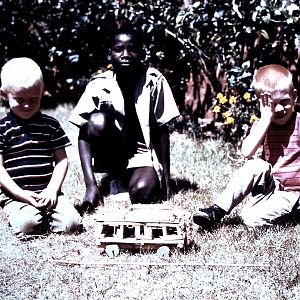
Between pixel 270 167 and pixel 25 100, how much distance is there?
1.43 meters

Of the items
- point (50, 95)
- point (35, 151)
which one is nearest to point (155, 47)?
point (50, 95)

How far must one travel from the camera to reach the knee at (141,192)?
374 cm

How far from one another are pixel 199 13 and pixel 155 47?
85 centimetres

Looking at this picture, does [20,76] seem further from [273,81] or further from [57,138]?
[273,81]

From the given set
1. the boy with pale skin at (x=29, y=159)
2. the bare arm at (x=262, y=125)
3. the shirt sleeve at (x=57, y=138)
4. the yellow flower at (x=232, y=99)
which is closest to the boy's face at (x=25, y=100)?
the boy with pale skin at (x=29, y=159)

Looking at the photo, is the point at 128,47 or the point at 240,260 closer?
the point at 240,260

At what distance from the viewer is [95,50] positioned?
21.0 feet

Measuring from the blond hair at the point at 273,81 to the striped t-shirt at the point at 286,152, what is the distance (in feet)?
0.74

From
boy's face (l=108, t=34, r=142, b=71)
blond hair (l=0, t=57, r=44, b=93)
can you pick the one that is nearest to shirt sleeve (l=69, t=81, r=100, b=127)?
boy's face (l=108, t=34, r=142, b=71)

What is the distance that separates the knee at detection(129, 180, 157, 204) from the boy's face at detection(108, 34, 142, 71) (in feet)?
2.54

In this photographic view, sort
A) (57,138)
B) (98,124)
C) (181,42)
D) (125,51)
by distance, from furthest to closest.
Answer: (181,42)
(98,124)
(125,51)
(57,138)

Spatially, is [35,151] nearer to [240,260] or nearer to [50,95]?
[240,260]

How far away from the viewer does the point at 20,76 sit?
3.18 metres

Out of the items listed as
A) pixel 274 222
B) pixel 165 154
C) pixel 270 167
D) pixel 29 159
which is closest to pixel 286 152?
pixel 270 167
